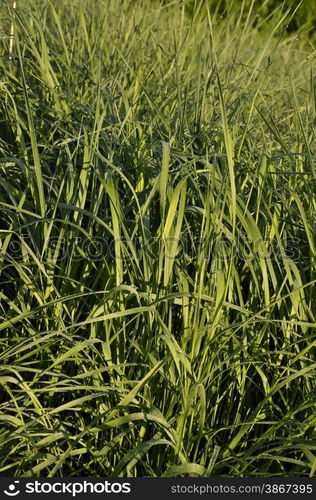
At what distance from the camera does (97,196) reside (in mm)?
2018

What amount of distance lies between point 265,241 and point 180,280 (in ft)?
0.96

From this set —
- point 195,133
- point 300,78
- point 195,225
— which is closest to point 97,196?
point 195,225

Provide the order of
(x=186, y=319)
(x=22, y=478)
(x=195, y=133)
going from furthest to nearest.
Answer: (x=195, y=133) < (x=186, y=319) < (x=22, y=478)

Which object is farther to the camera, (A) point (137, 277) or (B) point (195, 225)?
(B) point (195, 225)

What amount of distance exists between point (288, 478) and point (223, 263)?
21.1 inches

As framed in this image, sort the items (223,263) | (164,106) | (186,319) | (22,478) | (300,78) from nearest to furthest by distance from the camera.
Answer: (22,478) < (186,319) < (223,263) < (164,106) < (300,78)

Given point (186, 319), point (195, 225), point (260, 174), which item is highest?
point (260, 174)

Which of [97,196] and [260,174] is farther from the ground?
[260,174]

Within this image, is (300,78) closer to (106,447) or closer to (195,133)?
(195,133)

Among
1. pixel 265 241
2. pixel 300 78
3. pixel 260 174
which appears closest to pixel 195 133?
pixel 260 174

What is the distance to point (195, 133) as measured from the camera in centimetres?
228

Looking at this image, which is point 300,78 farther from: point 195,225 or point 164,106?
point 195,225

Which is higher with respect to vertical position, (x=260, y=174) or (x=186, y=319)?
(x=260, y=174)

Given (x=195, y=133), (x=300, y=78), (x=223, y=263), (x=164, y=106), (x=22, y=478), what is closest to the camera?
(x=22, y=478)
